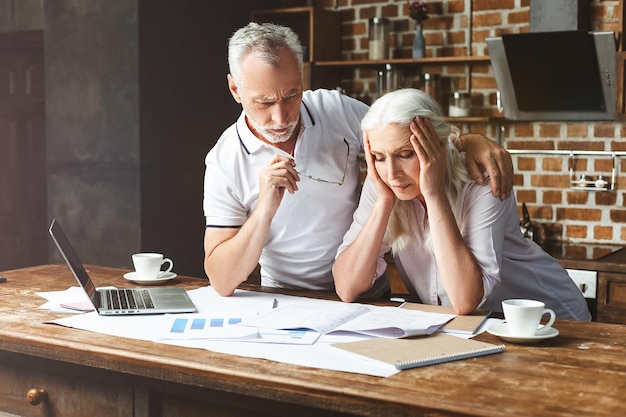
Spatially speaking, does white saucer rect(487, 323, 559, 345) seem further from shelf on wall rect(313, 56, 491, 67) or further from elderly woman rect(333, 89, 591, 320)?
shelf on wall rect(313, 56, 491, 67)

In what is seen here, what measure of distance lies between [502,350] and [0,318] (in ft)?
4.25

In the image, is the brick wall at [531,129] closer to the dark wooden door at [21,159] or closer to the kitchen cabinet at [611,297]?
the kitchen cabinet at [611,297]

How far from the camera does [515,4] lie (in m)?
4.66

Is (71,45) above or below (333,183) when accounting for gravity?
above

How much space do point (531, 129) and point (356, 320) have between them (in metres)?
2.87

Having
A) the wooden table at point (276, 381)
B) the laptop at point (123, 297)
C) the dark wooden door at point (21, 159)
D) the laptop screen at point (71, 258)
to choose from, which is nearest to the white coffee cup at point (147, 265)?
the laptop at point (123, 297)

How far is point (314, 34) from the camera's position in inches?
194

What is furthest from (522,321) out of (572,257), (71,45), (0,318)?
(71,45)

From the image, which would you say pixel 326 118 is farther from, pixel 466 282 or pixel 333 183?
pixel 466 282

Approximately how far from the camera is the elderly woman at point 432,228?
220 centimetres

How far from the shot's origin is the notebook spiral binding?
169cm

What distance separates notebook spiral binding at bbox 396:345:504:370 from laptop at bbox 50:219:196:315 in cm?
77

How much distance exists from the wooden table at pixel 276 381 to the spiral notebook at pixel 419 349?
0.09 feet

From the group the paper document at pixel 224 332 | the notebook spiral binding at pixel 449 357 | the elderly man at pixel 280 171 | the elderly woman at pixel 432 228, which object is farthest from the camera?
the elderly man at pixel 280 171
